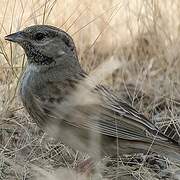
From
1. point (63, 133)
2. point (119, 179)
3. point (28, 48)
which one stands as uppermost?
point (28, 48)

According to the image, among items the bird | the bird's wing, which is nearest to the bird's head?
the bird

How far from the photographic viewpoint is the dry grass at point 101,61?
667cm

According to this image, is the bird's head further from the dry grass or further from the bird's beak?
the dry grass

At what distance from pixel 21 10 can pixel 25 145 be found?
5.10ft

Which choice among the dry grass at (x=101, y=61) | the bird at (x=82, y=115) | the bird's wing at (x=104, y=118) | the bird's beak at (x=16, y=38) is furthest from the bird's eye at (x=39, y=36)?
the dry grass at (x=101, y=61)

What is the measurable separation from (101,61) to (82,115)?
2290 millimetres

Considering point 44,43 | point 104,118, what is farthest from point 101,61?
point 104,118

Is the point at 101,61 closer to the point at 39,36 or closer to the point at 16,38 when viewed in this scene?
the point at 39,36

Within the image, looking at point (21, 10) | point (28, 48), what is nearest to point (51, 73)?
point (28, 48)

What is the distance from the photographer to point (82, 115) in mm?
6246

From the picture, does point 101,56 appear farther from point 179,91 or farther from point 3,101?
point 3,101

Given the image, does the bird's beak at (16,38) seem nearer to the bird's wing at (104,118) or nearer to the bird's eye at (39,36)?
the bird's eye at (39,36)

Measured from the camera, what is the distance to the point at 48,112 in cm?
632

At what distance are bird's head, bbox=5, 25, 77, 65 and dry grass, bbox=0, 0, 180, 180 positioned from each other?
2.22 feet
